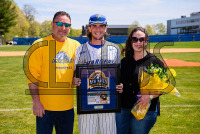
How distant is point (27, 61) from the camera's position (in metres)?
3.02

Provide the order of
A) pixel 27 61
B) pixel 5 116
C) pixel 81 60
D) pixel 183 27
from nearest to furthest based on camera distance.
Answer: pixel 81 60 → pixel 27 61 → pixel 5 116 → pixel 183 27

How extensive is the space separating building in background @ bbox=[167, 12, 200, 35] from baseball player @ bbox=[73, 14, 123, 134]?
4299 inches

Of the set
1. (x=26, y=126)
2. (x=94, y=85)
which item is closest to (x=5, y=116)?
(x=26, y=126)

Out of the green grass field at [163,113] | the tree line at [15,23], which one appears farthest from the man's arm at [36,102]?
the tree line at [15,23]

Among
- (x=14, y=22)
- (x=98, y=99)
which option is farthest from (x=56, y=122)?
(x=14, y=22)

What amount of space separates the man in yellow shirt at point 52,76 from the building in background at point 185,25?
359 ft

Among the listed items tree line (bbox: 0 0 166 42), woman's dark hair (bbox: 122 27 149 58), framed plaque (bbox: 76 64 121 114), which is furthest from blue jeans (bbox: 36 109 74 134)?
tree line (bbox: 0 0 166 42)

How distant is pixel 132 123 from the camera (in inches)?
116

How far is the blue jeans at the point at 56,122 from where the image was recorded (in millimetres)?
2971

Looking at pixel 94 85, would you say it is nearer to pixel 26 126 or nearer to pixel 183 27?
pixel 26 126

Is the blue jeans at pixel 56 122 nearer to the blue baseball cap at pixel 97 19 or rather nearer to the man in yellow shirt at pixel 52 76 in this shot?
the man in yellow shirt at pixel 52 76

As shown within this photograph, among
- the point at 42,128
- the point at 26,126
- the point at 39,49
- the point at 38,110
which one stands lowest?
the point at 26,126

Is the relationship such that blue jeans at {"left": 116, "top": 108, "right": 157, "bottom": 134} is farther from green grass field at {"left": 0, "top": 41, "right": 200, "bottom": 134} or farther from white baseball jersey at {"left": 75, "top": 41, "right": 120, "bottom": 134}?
green grass field at {"left": 0, "top": 41, "right": 200, "bottom": 134}

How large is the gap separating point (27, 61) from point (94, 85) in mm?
1143
